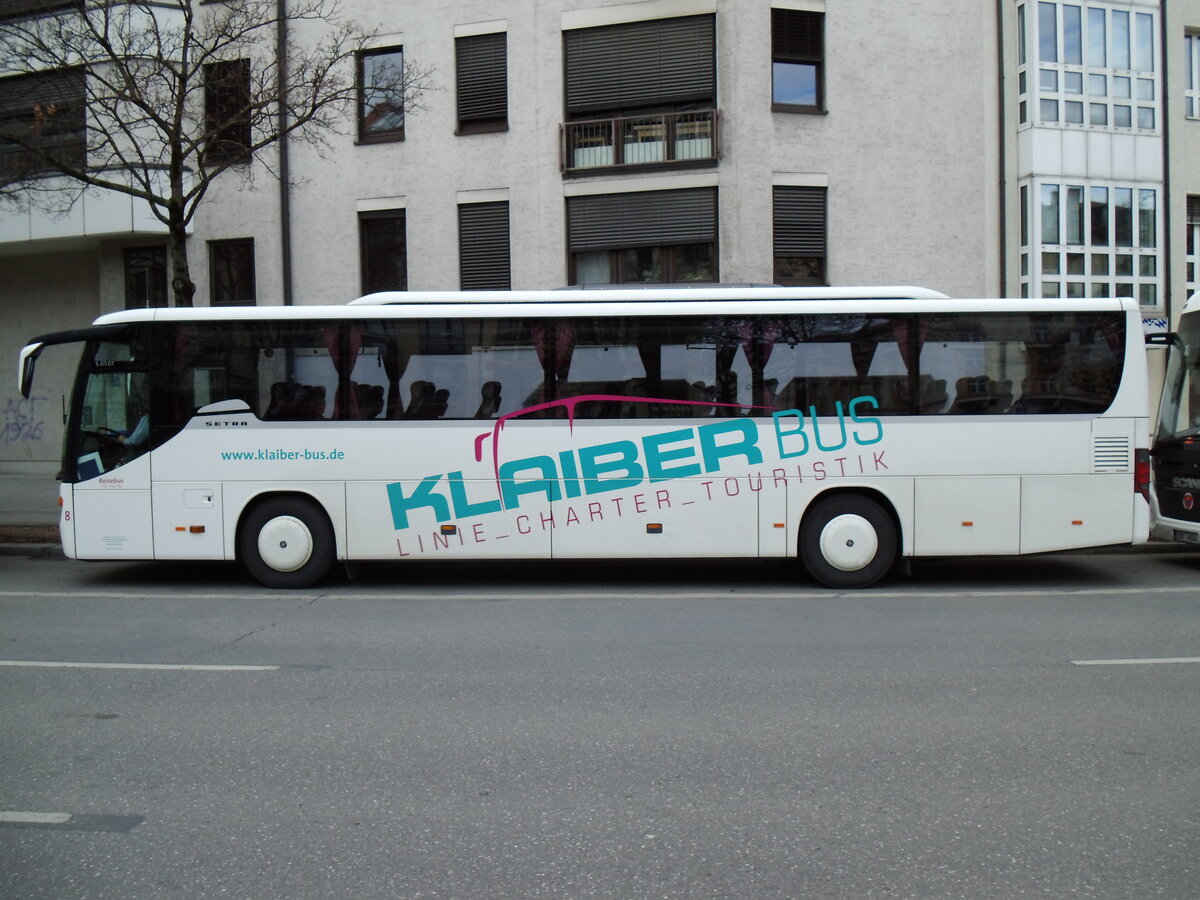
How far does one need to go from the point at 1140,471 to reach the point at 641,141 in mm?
11611

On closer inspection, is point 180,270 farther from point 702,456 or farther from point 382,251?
→ point 702,456

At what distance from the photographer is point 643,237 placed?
62.7ft

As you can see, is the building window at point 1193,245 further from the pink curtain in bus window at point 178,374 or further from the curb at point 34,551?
the curb at point 34,551

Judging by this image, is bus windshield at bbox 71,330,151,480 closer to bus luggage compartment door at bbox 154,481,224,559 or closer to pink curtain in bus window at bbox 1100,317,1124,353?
bus luggage compartment door at bbox 154,481,224,559

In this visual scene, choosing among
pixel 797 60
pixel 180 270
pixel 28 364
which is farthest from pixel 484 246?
pixel 28 364

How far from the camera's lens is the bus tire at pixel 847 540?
10.3m

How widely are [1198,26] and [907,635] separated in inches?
721

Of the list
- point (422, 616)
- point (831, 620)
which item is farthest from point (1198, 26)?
point (422, 616)

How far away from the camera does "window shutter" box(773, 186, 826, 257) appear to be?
61.6 feet

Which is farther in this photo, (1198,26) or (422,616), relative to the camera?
(1198,26)

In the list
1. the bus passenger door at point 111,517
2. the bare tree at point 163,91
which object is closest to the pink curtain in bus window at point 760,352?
the bus passenger door at point 111,517

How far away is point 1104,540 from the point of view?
10.2 meters

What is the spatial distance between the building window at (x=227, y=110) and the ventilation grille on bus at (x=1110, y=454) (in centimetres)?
1084

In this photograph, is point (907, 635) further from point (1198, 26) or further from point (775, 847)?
point (1198, 26)
